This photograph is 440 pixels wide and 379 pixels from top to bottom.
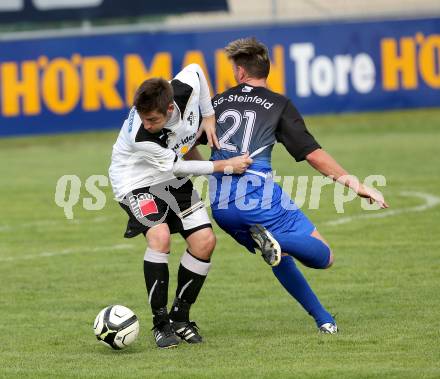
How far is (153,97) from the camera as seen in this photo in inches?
291

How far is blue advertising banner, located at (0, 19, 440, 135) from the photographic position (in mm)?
22625

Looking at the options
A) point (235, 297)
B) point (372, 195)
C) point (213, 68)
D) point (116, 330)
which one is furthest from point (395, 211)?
point (213, 68)

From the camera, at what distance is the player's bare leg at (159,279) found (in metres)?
7.76

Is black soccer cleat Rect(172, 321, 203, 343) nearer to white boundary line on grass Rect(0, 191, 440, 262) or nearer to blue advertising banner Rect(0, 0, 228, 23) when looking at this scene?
white boundary line on grass Rect(0, 191, 440, 262)

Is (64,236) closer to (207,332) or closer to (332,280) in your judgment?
(332,280)

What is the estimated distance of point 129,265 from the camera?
11.2 meters

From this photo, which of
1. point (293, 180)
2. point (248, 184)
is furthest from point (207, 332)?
point (293, 180)

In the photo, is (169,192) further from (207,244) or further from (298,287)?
(298,287)

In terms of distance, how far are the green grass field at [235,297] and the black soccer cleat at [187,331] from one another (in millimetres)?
97

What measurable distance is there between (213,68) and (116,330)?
53.6 feet

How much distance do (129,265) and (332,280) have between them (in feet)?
7.05

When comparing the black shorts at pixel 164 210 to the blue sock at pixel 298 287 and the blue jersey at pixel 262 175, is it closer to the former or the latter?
the blue jersey at pixel 262 175
